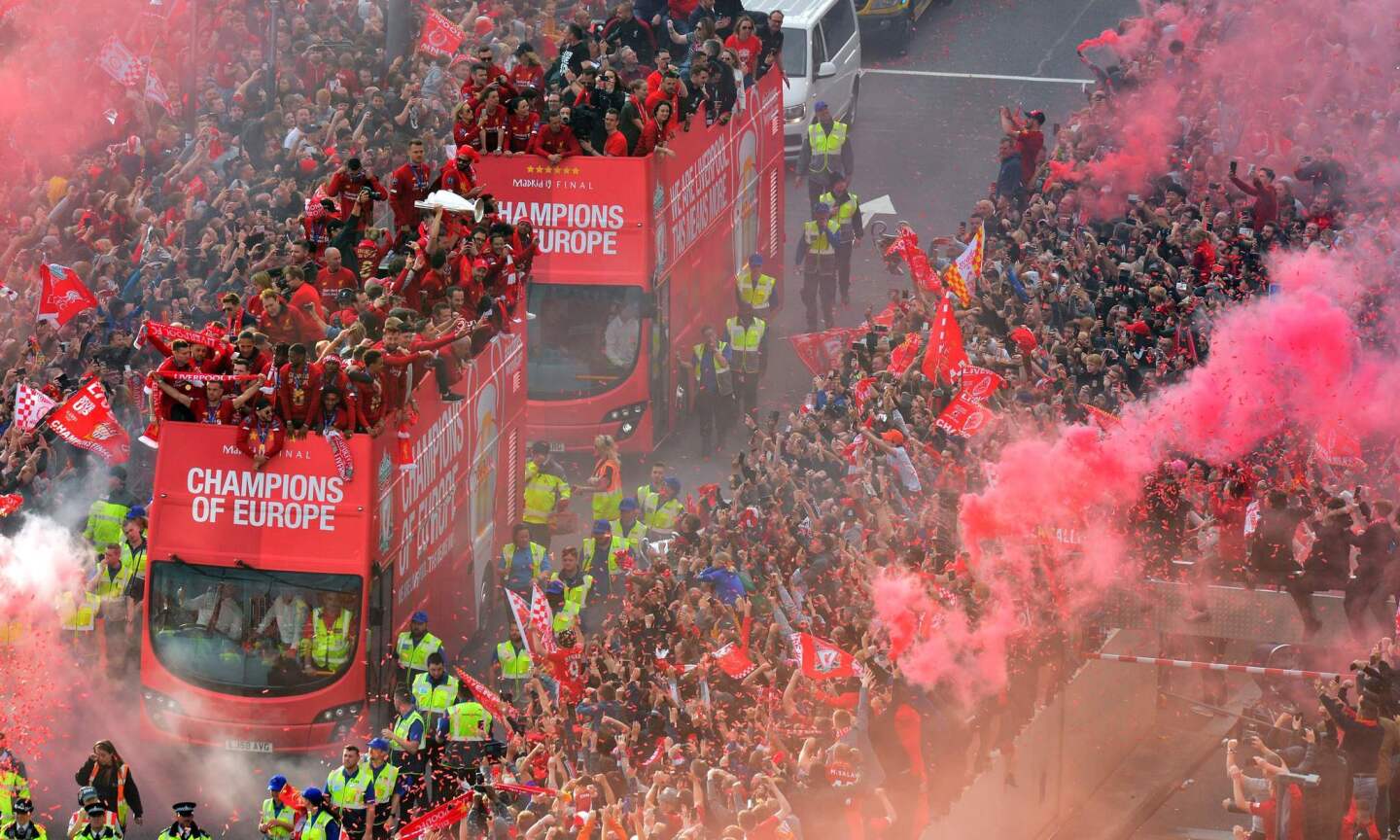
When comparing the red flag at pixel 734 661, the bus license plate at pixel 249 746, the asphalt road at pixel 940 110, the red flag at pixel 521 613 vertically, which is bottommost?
the asphalt road at pixel 940 110

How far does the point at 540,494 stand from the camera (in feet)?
79.3

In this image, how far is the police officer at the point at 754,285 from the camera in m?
28.3

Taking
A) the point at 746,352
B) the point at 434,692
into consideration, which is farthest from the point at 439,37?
the point at 434,692

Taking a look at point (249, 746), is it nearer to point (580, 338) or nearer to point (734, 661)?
point (734, 661)

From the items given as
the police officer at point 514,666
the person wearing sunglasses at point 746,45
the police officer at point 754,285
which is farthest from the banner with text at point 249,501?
the person wearing sunglasses at point 746,45

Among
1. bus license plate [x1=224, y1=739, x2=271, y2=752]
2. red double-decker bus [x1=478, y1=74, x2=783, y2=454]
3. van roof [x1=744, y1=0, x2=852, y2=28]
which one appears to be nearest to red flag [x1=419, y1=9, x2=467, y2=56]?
van roof [x1=744, y1=0, x2=852, y2=28]

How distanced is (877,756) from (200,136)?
14.6 meters

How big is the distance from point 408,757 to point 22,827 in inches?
107

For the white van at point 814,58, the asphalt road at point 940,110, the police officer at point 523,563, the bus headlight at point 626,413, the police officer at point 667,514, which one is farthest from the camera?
the white van at point 814,58

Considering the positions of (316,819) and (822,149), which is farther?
(822,149)

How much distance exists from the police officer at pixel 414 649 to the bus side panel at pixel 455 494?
0.47 ft

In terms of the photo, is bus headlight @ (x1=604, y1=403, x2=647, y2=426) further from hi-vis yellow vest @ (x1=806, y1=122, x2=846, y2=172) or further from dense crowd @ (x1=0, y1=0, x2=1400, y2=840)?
hi-vis yellow vest @ (x1=806, y1=122, x2=846, y2=172)

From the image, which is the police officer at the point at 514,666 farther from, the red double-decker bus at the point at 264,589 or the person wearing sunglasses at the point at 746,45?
the person wearing sunglasses at the point at 746,45

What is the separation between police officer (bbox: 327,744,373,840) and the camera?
744 inches
